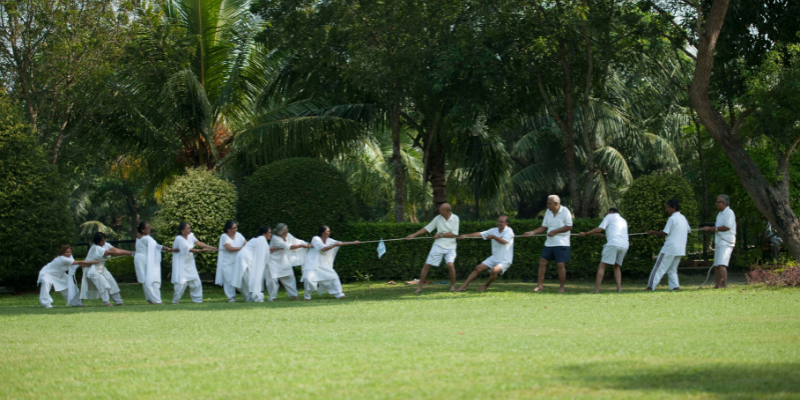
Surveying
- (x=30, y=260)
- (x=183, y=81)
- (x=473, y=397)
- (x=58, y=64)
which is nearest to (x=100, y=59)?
(x=58, y=64)

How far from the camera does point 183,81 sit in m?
19.3

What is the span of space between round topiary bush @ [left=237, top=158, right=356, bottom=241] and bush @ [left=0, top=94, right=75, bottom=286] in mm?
4760

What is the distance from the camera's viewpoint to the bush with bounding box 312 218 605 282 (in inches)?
705

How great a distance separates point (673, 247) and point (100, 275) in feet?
35.7

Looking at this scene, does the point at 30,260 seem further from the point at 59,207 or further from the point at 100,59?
the point at 100,59

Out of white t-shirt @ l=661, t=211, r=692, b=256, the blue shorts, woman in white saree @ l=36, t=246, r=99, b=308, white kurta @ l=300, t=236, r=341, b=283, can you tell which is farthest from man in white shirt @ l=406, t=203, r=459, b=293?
woman in white saree @ l=36, t=246, r=99, b=308

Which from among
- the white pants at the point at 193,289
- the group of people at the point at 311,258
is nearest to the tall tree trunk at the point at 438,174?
the group of people at the point at 311,258

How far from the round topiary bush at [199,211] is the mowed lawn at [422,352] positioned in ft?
21.3

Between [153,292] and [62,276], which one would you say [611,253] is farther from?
[62,276]

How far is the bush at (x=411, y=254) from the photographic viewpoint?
58.7 ft

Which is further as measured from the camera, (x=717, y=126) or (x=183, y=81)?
(x=183, y=81)

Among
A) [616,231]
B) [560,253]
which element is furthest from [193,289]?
[616,231]

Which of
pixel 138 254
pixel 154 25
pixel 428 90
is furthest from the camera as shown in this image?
pixel 154 25

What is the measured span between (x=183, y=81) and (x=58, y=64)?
311 cm
